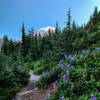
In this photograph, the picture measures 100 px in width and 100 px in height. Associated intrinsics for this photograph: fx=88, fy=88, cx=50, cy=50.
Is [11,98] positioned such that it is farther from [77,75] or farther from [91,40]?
[91,40]

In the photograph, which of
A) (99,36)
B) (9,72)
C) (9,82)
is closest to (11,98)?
(9,82)

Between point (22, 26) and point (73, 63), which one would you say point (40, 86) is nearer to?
point (73, 63)

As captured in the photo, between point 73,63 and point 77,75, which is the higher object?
point 73,63

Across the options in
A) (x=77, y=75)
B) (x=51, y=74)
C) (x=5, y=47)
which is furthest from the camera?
(x=5, y=47)

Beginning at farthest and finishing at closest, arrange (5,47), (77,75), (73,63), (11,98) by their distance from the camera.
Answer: (5,47) < (73,63) < (11,98) < (77,75)

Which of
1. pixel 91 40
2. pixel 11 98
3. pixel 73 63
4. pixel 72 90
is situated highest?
pixel 91 40

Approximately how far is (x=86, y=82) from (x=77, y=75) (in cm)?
64

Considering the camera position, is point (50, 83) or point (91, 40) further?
point (91, 40)

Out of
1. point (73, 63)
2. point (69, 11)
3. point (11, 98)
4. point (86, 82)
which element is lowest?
point (11, 98)

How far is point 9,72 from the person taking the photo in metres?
5.48

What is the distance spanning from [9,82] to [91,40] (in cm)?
2466

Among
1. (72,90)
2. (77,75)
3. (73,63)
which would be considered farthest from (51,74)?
(72,90)

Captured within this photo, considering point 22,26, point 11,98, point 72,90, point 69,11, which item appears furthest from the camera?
point 22,26

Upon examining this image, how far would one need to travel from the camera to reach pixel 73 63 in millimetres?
5066
